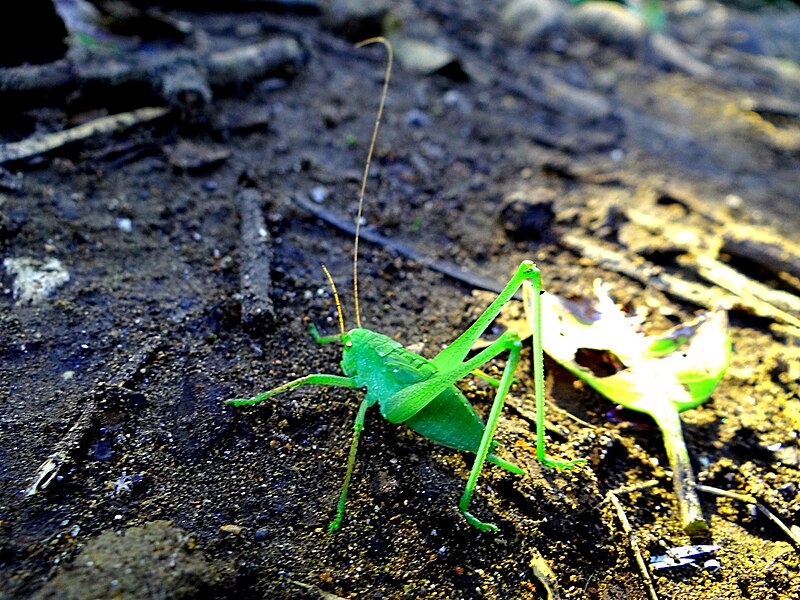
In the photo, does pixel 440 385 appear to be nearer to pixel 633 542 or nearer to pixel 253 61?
pixel 633 542

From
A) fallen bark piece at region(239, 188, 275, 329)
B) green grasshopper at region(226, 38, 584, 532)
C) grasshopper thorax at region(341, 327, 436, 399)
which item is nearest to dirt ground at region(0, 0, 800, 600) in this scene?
fallen bark piece at region(239, 188, 275, 329)

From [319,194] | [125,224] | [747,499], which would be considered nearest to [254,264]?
[125,224]

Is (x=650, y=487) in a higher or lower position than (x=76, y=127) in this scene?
lower

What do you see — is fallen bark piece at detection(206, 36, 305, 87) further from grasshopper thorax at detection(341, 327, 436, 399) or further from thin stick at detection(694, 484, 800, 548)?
thin stick at detection(694, 484, 800, 548)

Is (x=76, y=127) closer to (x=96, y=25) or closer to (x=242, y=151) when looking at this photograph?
(x=242, y=151)

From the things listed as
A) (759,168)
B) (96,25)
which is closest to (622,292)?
(759,168)
